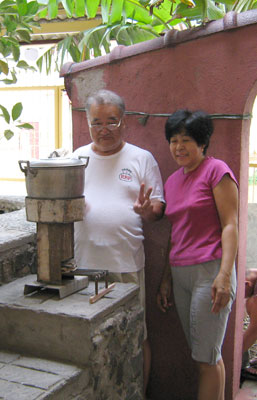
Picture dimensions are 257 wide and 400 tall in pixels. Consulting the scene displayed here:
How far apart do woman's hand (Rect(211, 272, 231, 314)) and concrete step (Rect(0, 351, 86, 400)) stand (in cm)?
70

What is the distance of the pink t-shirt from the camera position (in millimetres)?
2203

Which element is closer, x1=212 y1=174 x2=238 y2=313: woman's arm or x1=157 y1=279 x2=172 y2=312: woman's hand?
x1=212 y1=174 x2=238 y2=313: woman's arm

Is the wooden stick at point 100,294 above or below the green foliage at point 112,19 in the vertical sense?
below

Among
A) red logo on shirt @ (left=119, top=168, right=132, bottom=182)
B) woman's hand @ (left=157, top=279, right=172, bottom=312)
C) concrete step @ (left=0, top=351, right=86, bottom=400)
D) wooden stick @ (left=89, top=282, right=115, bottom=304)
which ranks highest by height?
red logo on shirt @ (left=119, top=168, right=132, bottom=182)

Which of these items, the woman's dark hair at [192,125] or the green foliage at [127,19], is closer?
the woman's dark hair at [192,125]

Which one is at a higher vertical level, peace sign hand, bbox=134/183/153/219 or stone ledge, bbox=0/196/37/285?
peace sign hand, bbox=134/183/153/219

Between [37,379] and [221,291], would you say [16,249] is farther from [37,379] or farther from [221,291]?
[221,291]

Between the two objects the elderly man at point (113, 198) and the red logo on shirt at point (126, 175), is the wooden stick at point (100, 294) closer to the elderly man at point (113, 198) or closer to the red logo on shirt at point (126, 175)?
the elderly man at point (113, 198)

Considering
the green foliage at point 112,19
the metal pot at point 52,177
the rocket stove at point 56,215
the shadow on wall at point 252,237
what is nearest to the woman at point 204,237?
the rocket stove at point 56,215

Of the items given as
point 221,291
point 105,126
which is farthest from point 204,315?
point 105,126

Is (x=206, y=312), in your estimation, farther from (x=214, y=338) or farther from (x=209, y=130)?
(x=209, y=130)

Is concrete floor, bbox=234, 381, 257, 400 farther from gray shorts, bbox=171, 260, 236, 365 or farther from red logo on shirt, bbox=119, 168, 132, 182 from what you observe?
red logo on shirt, bbox=119, 168, 132, 182

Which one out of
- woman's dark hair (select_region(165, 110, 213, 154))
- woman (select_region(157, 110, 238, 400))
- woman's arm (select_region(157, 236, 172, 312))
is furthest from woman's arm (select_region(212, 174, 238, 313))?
woman's arm (select_region(157, 236, 172, 312))

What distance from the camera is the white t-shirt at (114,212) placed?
2.45 metres
